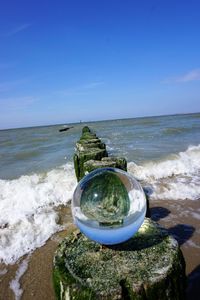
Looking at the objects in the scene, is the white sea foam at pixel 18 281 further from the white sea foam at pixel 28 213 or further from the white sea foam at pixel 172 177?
the white sea foam at pixel 172 177

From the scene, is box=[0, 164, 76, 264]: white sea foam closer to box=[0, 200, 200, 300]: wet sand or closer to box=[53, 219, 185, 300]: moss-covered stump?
box=[0, 200, 200, 300]: wet sand

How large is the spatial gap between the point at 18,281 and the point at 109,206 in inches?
100

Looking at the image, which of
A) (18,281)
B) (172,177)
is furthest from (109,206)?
(172,177)

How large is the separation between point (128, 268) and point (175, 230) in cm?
360

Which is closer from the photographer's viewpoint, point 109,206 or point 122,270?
point 122,270

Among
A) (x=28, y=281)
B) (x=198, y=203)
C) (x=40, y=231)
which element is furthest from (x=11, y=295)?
(x=198, y=203)

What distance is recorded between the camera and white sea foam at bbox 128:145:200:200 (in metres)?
7.48

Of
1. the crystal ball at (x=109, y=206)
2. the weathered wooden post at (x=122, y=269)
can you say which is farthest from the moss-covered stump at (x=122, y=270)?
the crystal ball at (x=109, y=206)

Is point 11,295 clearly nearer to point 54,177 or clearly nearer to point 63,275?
point 63,275

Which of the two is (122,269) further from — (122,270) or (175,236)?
(175,236)

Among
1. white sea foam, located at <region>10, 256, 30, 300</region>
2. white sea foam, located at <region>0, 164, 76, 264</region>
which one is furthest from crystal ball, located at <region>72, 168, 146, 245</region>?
white sea foam, located at <region>0, 164, 76, 264</region>

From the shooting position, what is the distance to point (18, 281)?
4047 millimetres

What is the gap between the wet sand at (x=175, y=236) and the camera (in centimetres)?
375

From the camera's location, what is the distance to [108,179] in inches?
90.4
